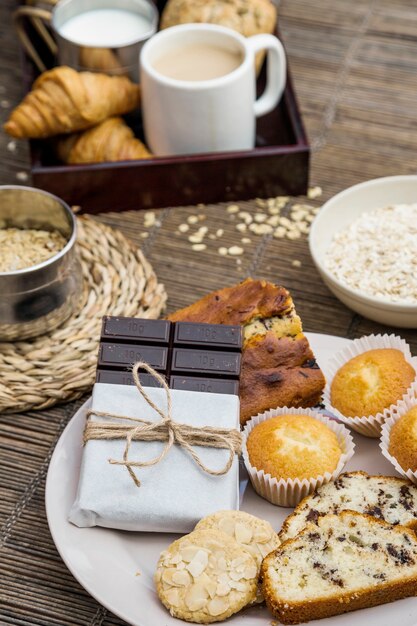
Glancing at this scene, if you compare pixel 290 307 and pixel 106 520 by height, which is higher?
pixel 290 307

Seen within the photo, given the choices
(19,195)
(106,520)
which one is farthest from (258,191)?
(106,520)

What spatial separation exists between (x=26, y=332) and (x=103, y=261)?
11.0 inches

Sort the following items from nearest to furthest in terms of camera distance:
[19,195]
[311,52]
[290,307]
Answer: [290,307]
[19,195]
[311,52]

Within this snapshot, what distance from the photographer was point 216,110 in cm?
215

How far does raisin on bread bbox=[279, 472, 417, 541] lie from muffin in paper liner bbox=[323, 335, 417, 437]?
0.36 ft

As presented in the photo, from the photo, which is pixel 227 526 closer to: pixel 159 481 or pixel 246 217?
pixel 159 481

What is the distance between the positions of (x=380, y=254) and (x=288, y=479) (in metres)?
0.65

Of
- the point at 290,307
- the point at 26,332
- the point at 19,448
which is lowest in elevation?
the point at 19,448

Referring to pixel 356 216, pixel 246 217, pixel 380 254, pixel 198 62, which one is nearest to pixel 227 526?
pixel 380 254

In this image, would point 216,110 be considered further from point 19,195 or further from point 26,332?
point 26,332

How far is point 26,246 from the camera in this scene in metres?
1.93

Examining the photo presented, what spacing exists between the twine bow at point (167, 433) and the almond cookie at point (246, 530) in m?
0.08

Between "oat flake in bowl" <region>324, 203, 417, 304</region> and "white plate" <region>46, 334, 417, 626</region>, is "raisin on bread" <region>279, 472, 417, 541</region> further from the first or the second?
"oat flake in bowl" <region>324, 203, 417, 304</region>

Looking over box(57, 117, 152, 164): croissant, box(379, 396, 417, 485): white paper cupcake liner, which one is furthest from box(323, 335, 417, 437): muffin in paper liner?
box(57, 117, 152, 164): croissant
